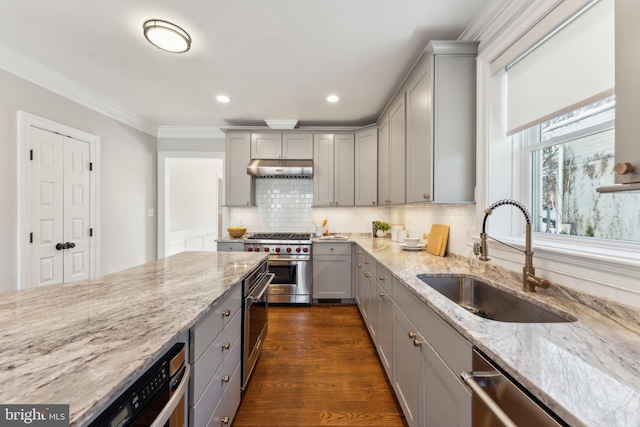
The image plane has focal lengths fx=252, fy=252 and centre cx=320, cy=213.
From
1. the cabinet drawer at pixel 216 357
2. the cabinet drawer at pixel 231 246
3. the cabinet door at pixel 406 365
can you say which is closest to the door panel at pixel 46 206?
the cabinet drawer at pixel 231 246

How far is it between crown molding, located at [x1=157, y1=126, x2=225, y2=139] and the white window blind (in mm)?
3815

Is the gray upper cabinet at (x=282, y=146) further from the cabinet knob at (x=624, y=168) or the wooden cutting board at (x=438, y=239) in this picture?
the cabinet knob at (x=624, y=168)

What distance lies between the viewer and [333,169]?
12.4ft

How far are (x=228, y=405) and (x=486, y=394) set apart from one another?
131 centimetres

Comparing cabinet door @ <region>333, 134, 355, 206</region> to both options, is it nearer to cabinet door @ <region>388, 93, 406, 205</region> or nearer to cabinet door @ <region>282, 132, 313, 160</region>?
cabinet door @ <region>282, 132, 313, 160</region>

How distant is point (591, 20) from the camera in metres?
1.14

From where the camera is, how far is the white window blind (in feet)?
3.53

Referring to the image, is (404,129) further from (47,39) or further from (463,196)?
(47,39)

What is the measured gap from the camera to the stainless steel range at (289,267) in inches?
136

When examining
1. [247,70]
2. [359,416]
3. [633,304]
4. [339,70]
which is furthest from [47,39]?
[633,304]

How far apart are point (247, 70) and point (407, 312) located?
2.46 m

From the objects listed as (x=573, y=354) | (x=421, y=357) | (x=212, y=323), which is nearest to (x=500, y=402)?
(x=573, y=354)

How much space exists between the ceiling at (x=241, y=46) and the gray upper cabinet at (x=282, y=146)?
59 centimetres

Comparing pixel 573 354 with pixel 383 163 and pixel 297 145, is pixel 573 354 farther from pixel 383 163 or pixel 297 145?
pixel 297 145
